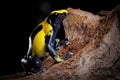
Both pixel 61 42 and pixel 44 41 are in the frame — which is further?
pixel 61 42

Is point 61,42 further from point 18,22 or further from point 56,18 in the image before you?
point 18,22

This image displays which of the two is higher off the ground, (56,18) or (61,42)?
(56,18)

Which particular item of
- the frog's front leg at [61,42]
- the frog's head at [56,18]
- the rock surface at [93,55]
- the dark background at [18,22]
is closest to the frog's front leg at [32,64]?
the rock surface at [93,55]

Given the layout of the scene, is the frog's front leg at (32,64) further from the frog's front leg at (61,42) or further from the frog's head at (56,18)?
the frog's head at (56,18)

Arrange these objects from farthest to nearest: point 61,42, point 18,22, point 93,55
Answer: point 18,22 < point 61,42 < point 93,55

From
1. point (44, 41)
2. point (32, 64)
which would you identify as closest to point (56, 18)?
point (44, 41)

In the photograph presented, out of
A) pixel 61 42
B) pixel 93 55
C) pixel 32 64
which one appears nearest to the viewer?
pixel 93 55

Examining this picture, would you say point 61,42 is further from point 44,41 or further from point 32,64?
point 32,64

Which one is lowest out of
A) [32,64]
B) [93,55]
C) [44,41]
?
[32,64]

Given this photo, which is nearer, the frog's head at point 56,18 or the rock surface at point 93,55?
the rock surface at point 93,55

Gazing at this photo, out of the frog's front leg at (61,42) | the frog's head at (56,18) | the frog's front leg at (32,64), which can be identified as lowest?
the frog's front leg at (32,64)
